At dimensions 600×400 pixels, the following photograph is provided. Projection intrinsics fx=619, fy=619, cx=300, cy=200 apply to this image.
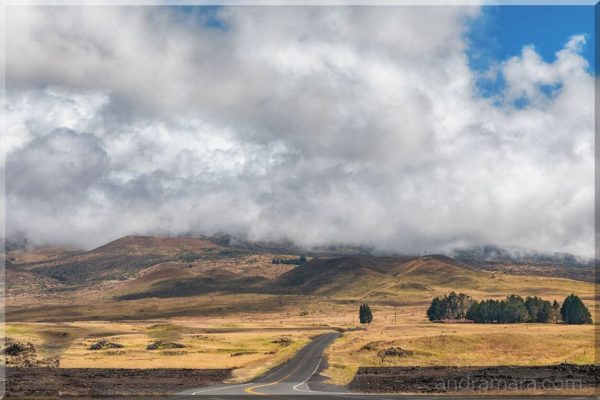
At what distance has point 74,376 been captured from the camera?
314ft

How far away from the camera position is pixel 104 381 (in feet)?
297

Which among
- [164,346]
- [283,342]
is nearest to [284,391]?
[164,346]

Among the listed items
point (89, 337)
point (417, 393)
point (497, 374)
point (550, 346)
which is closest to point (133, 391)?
point (417, 393)

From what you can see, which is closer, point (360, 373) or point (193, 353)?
point (360, 373)

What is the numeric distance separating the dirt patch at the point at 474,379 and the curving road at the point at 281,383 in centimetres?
825

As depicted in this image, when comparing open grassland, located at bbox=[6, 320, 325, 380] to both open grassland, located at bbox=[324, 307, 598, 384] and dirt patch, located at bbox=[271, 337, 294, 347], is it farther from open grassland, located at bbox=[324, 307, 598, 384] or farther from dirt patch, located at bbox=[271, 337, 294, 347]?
open grassland, located at bbox=[324, 307, 598, 384]

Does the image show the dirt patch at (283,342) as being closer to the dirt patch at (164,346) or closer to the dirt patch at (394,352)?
the dirt patch at (164,346)

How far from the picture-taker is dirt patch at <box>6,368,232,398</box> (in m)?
78.8

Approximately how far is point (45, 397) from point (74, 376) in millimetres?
23336

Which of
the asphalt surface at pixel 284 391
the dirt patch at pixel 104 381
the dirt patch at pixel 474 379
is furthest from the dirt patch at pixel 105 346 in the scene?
the dirt patch at pixel 474 379

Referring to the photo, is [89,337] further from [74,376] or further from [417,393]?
[417,393]

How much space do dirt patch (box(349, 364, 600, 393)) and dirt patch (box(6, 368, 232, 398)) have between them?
24.2m

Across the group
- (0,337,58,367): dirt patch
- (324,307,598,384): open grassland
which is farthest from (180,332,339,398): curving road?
(0,337,58,367): dirt patch

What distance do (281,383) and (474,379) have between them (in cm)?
2746
